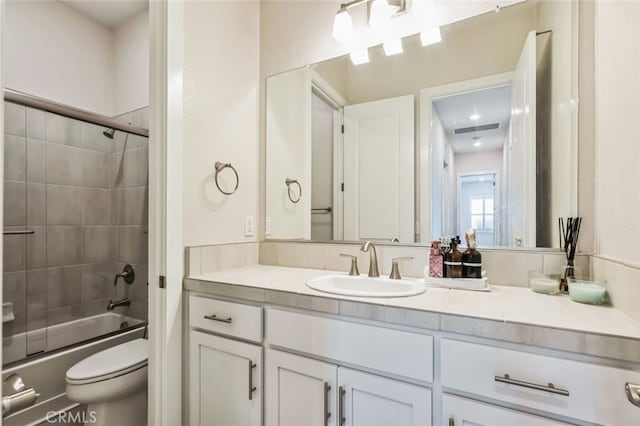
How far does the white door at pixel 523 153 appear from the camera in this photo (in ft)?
4.32

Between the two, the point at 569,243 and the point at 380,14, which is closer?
the point at 569,243

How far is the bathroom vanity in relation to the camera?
0.77 m

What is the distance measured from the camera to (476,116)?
143 centimetres

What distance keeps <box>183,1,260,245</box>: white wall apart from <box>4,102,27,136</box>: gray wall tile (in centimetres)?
146

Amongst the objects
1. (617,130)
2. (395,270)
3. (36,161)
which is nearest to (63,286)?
(36,161)

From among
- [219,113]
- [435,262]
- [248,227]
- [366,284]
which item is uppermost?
[219,113]

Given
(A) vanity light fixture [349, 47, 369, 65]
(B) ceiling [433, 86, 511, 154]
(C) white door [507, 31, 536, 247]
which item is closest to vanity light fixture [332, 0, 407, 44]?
(A) vanity light fixture [349, 47, 369, 65]

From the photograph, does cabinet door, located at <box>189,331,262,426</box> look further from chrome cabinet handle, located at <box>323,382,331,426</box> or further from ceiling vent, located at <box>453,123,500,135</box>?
ceiling vent, located at <box>453,123,500,135</box>

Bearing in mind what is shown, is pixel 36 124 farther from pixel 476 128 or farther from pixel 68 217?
pixel 476 128

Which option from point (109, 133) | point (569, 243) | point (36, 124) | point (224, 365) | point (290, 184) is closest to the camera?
point (569, 243)

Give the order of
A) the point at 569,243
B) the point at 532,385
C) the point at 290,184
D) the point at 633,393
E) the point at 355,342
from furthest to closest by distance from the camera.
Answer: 1. the point at 290,184
2. the point at 569,243
3. the point at 355,342
4. the point at 532,385
5. the point at 633,393

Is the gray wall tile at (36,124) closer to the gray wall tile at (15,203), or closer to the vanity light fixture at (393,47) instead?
the gray wall tile at (15,203)

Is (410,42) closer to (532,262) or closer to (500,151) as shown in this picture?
(500,151)

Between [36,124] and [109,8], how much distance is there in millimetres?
1018
